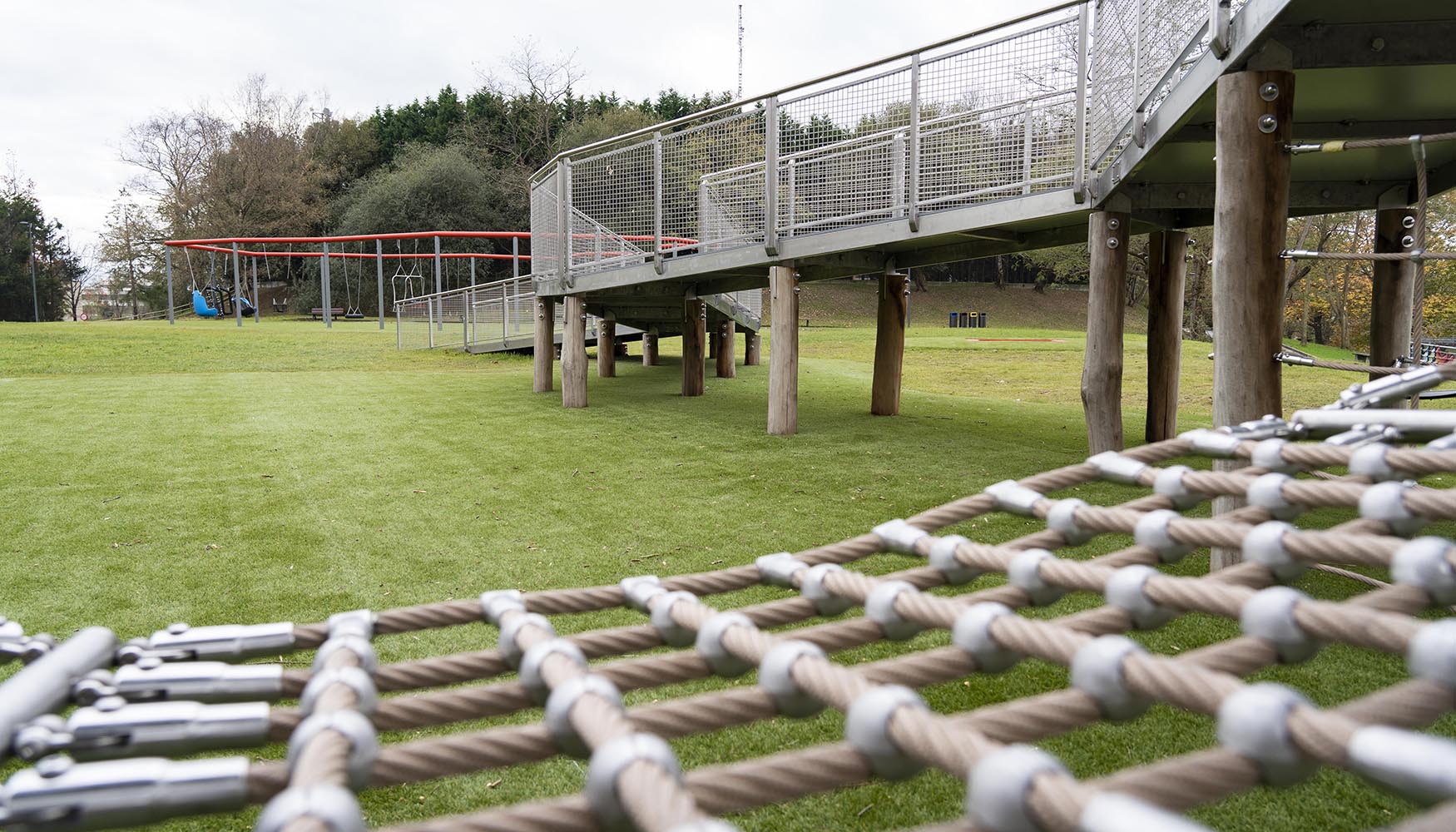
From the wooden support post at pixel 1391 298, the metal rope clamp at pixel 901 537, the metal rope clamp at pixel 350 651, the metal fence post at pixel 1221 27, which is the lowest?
the metal rope clamp at pixel 350 651

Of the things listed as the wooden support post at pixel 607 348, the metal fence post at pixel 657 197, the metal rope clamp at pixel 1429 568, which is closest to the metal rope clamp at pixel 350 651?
the metal rope clamp at pixel 1429 568

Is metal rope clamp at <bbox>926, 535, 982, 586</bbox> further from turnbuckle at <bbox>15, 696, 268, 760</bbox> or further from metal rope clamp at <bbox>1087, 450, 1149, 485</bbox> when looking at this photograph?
turnbuckle at <bbox>15, 696, 268, 760</bbox>

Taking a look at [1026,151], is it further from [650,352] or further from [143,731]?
[650,352]

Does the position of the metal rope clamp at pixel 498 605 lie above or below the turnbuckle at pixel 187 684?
above

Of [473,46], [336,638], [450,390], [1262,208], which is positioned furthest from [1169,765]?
[473,46]

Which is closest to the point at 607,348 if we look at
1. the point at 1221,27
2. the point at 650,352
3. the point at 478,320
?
the point at 650,352

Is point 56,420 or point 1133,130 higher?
point 1133,130

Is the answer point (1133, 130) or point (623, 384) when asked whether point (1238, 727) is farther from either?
point (623, 384)

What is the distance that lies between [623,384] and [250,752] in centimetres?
1055

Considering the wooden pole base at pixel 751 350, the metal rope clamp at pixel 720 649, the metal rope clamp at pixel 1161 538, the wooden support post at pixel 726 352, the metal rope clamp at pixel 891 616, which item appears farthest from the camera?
the wooden pole base at pixel 751 350

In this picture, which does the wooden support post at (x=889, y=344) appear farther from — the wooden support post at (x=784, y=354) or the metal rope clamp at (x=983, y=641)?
the metal rope clamp at (x=983, y=641)

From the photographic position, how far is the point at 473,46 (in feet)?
150

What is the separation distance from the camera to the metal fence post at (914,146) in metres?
6.98

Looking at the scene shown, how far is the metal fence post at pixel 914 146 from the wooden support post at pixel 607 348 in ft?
23.0
